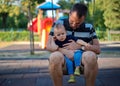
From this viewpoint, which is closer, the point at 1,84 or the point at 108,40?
the point at 1,84

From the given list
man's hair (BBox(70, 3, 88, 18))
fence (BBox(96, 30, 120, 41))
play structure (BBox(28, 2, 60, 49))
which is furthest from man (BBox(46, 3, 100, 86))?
fence (BBox(96, 30, 120, 41))

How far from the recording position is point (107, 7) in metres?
32.6

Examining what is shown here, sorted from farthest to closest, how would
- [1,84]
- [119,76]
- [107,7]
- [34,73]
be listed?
[107,7], [34,73], [119,76], [1,84]

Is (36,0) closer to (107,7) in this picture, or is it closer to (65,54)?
(107,7)

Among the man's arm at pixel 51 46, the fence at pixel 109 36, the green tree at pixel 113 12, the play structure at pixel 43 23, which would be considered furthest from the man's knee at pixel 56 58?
the fence at pixel 109 36

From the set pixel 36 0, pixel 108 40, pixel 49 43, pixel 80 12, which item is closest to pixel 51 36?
pixel 49 43

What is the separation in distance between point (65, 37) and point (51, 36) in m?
0.20

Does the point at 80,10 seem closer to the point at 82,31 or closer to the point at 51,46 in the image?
the point at 82,31

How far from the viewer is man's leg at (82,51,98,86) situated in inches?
216

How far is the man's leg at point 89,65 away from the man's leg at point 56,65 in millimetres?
316

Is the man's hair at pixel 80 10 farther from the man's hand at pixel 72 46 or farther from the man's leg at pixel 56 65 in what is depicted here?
the man's leg at pixel 56 65

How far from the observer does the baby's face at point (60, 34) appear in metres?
5.70

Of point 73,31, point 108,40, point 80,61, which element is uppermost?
point 73,31

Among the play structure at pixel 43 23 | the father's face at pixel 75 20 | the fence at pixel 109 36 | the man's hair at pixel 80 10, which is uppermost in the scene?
the man's hair at pixel 80 10
